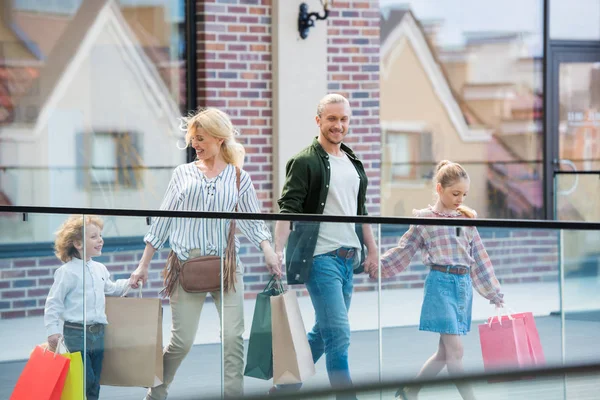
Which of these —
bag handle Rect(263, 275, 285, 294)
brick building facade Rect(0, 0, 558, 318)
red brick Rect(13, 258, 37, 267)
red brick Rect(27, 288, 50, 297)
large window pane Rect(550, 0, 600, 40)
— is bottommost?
red brick Rect(27, 288, 50, 297)

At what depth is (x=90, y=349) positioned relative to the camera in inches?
228

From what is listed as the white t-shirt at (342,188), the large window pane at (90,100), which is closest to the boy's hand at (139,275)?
the white t-shirt at (342,188)

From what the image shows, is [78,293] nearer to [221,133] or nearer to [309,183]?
[221,133]

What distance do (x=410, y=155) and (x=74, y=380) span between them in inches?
208

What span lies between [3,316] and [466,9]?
6.05 meters

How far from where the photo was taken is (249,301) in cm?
556

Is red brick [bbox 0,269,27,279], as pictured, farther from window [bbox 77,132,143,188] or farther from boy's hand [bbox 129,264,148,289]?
window [bbox 77,132,143,188]

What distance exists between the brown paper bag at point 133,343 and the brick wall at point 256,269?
112 mm

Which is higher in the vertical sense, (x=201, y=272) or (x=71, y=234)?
(x=71, y=234)

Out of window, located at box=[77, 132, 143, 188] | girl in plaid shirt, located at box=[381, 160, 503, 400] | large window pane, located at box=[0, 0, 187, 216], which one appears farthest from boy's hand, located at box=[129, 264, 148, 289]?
window, located at box=[77, 132, 143, 188]

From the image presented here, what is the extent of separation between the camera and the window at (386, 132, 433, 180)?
33.6 ft

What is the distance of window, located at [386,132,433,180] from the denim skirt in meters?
5.04

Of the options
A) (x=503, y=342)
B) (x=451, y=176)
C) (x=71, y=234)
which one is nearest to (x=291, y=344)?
(x=503, y=342)

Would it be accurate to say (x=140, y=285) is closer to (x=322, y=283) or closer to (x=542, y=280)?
(x=322, y=283)
